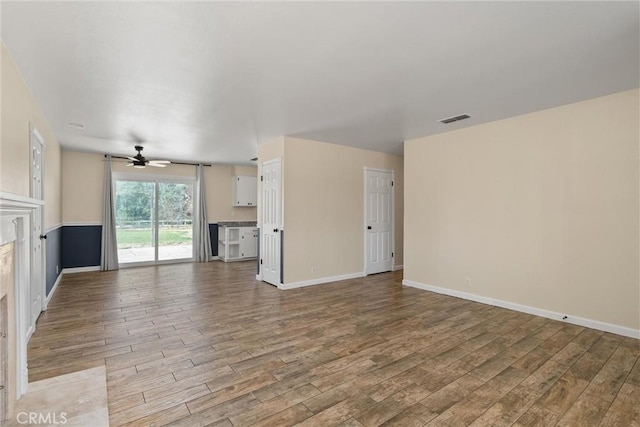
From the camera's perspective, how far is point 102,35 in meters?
2.26

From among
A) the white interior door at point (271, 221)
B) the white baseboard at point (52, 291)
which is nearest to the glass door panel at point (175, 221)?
the white baseboard at point (52, 291)

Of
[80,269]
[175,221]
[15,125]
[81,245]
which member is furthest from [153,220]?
[15,125]

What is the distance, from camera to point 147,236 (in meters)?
7.74

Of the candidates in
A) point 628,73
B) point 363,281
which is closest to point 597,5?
point 628,73

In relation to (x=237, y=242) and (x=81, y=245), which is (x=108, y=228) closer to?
(x=81, y=245)

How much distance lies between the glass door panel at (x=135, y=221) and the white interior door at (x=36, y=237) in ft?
10.2

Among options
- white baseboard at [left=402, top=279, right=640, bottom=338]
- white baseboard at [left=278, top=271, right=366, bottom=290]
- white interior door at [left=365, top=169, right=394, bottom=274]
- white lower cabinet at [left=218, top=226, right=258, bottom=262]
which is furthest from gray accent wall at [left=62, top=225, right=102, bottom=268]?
white baseboard at [left=402, top=279, right=640, bottom=338]

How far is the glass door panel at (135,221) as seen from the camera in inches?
292

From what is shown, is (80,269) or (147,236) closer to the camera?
(80,269)

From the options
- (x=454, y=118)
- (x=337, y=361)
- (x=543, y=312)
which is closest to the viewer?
(x=337, y=361)

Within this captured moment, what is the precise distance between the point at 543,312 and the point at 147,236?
25.9 ft

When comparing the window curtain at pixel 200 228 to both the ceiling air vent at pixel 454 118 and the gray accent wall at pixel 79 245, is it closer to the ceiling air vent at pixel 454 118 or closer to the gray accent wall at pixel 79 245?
the gray accent wall at pixel 79 245

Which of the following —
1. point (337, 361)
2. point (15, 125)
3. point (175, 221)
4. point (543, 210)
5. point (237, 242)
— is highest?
point (15, 125)

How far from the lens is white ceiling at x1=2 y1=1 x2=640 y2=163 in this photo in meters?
2.04
